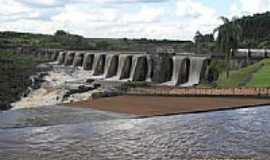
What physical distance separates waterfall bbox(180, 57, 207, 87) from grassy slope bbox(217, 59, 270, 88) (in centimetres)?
368

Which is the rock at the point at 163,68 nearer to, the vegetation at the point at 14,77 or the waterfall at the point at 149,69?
the waterfall at the point at 149,69

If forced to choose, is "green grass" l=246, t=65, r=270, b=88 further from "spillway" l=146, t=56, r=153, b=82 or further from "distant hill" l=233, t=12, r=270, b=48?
"distant hill" l=233, t=12, r=270, b=48

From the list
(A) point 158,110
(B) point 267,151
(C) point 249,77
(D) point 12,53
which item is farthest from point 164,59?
(D) point 12,53

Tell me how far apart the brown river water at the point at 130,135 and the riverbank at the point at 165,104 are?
1540mm

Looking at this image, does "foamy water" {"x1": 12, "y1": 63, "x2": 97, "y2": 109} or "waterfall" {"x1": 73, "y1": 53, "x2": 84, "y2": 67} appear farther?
"waterfall" {"x1": 73, "y1": 53, "x2": 84, "y2": 67}

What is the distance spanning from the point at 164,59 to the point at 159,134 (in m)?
38.1

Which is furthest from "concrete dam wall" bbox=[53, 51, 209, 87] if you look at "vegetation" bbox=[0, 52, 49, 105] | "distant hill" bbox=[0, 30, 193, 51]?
"distant hill" bbox=[0, 30, 193, 51]

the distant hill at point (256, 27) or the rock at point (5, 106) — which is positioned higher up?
the distant hill at point (256, 27)

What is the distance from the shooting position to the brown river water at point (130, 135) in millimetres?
21656

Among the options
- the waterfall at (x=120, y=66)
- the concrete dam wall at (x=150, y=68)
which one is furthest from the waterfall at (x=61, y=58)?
the waterfall at (x=120, y=66)

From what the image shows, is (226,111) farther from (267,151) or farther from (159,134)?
(267,151)

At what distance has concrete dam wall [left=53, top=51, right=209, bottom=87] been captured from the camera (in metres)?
57.4

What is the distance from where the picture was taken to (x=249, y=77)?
152 ft

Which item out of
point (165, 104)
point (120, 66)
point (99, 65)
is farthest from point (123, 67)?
point (165, 104)
